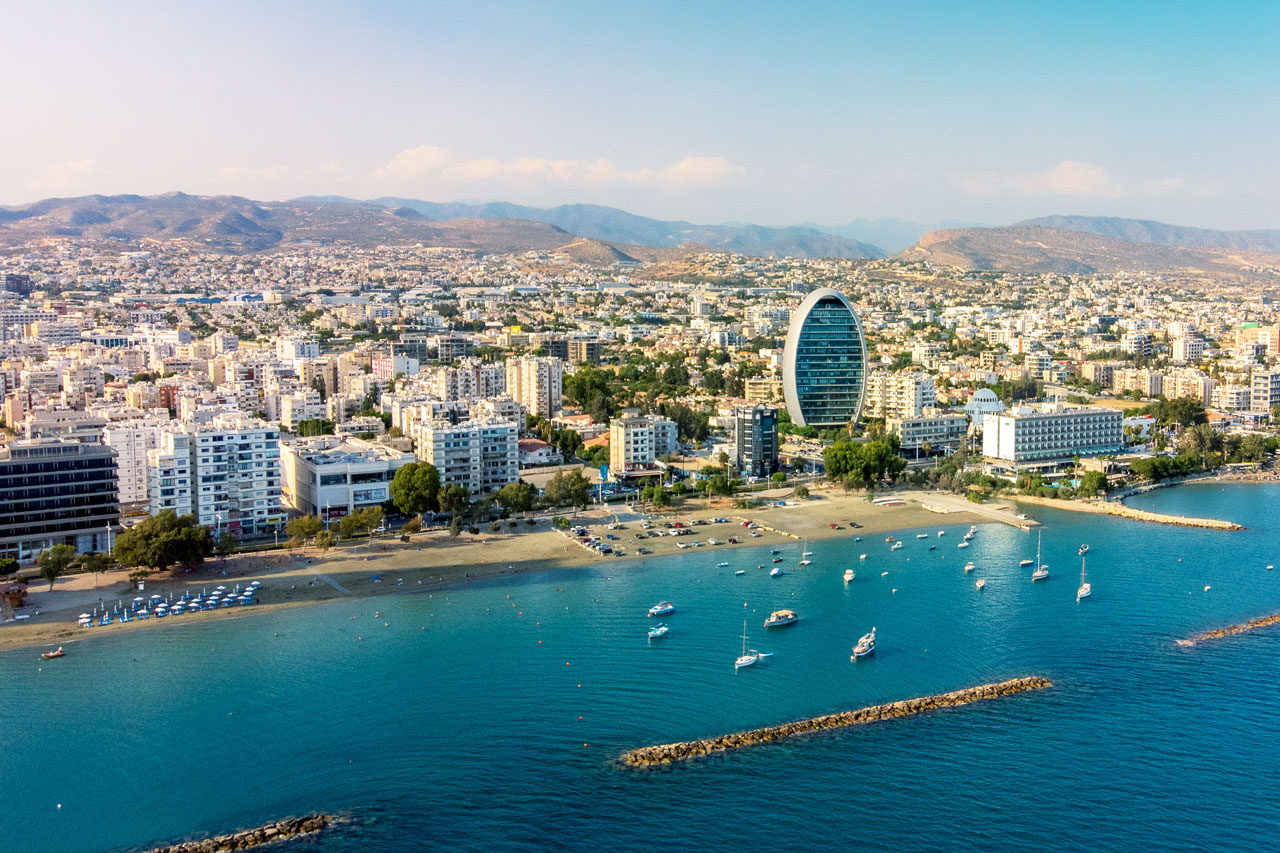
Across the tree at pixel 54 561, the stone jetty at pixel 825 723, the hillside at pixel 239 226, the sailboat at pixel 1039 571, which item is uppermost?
the hillside at pixel 239 226

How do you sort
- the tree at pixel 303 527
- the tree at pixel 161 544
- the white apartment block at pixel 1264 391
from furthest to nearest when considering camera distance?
the white apartment block at pixel 1264 391 → the tree at pixel 303 527 → the tree at pixel 161 544

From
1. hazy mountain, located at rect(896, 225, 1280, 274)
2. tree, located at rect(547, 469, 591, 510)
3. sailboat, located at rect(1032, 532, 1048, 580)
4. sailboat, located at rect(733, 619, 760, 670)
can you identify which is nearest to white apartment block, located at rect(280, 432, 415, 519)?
tree, located at rect(547, 469, 591, 510)

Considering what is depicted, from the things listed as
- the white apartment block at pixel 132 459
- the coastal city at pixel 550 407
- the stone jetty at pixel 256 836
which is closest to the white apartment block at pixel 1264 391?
the coastal city at pixel 550 407

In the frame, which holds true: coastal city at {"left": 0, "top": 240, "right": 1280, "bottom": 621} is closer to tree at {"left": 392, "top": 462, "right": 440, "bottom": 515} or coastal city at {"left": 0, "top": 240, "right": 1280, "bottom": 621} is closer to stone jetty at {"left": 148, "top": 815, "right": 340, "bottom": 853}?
tree at {"left": 392, "top": 462, "right": 440, "bottom": 515}

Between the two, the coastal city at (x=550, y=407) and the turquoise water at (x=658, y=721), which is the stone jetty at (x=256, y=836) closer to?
the turquoise water at (x=658, y=721)

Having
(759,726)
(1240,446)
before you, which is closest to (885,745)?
(759,726)

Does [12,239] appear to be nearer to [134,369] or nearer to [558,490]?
[134,369]
